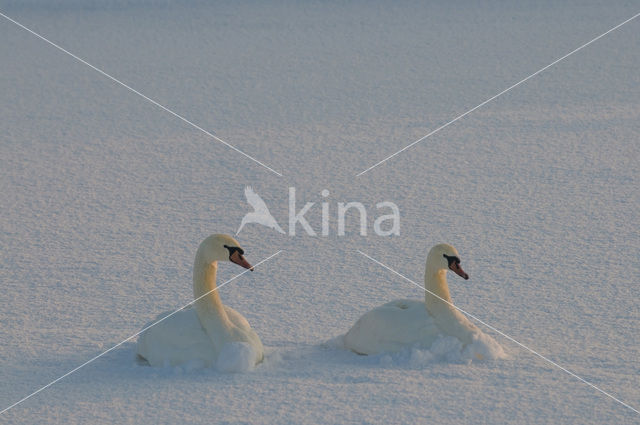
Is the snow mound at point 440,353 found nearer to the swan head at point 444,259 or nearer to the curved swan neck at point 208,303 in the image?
the swan head at point 444,259

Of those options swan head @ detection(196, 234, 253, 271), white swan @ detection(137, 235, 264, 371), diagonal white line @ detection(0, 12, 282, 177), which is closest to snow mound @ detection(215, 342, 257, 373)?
white swan @ detection(137, 235, 264, 371)

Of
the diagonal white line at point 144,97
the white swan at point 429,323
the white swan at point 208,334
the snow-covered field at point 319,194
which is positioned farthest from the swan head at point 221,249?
the diagonal white line at point 144,97

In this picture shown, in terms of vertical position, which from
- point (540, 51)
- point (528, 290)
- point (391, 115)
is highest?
point (540, 51)

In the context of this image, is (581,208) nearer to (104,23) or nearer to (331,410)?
(331,410)

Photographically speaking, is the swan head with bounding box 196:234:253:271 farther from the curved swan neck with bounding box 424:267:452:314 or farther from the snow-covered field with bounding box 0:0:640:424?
the curved swan neck with bounding box 424:267:452:314

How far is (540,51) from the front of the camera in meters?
8.38

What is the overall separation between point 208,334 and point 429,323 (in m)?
0.73

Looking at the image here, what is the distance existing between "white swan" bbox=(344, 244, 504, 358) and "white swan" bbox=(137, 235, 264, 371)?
14.9 inches

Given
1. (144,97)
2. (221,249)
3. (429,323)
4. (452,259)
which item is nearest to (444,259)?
(452,259)

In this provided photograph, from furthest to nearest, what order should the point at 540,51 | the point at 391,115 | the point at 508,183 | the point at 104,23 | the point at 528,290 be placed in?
the point at 104,23 → the point at 540,51 → the point at 391,115 → the point at 508,183 → the point at 528,290

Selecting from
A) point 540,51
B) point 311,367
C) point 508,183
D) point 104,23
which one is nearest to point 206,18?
point 104,23

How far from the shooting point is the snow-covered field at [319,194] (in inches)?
141

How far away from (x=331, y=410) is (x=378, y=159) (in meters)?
3.06

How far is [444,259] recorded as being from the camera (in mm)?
3699
